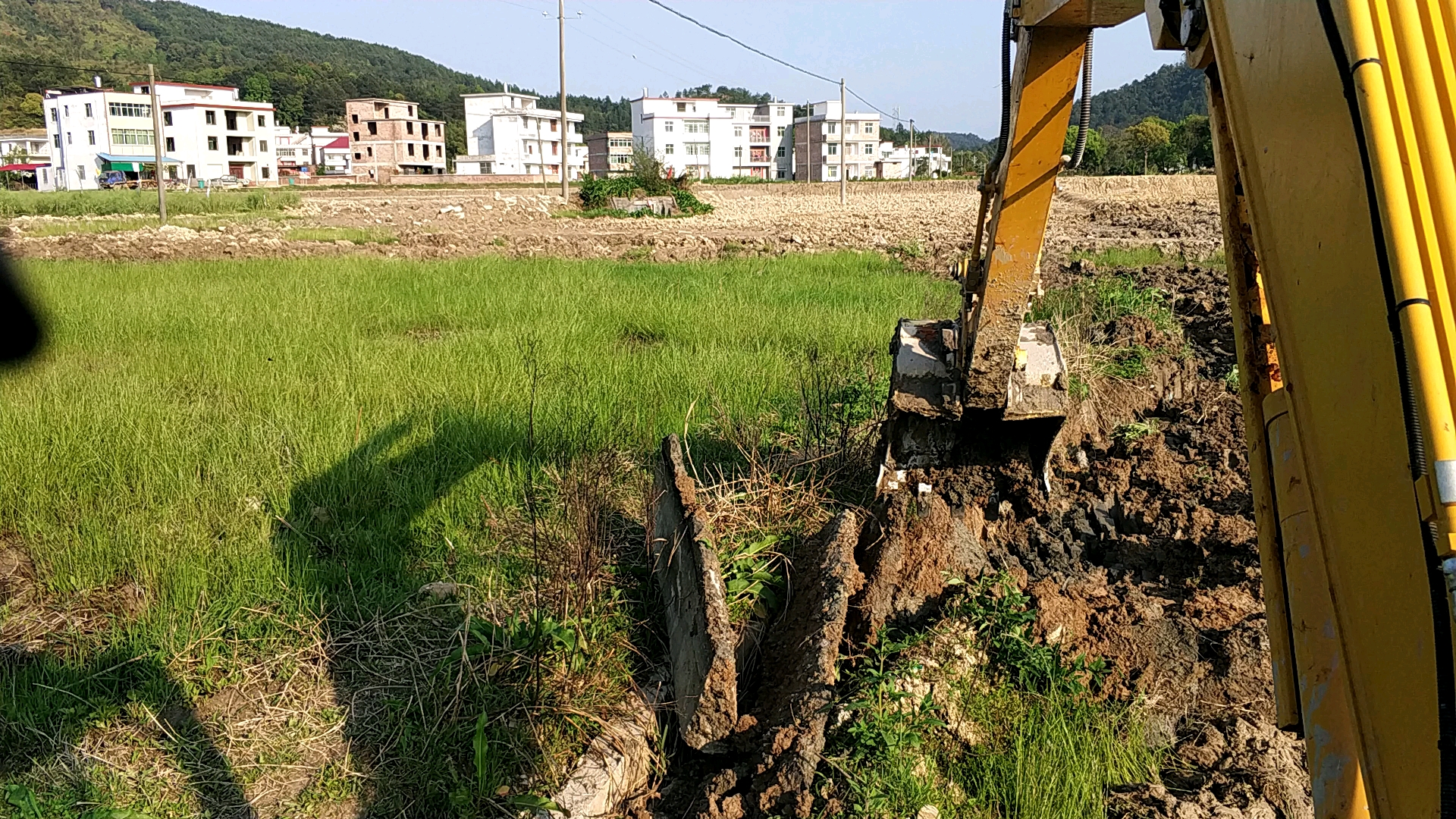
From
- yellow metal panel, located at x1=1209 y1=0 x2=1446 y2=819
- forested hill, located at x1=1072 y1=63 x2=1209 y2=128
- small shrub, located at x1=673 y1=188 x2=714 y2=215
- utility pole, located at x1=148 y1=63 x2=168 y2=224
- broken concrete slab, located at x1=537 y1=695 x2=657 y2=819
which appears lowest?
broken concrete slab, located at x1=537 y1=695 x2=657 y2=819

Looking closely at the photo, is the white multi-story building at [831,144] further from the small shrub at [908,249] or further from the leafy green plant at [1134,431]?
the leafy green plant at [1134,431]

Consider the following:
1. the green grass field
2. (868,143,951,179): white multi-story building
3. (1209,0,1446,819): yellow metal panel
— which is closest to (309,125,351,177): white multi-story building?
(868,143,951,179): white multi-story building

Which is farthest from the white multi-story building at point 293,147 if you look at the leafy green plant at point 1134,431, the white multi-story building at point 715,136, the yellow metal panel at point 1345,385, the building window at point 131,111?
the yellow metal panel at point 1345,385

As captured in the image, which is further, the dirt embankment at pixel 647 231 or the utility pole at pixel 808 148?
the utility pole at pixel 808 148

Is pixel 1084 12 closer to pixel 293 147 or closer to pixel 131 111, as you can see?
pixel 131 111

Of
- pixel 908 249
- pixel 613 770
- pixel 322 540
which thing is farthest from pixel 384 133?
pixel 613 770

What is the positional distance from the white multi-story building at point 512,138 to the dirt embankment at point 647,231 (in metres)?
48.8

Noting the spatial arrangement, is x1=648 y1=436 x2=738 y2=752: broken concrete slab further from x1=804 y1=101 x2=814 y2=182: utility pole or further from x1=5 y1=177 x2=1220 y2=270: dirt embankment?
x1=804 y1=101 x2=814 y2=182: utility pole

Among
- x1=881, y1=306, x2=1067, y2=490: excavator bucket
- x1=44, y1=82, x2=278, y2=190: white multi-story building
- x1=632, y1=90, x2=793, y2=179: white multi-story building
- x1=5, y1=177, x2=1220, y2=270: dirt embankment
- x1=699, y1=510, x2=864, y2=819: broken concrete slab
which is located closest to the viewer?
x1=699, y1=510, x2=864, y2=819: broken concrete slab

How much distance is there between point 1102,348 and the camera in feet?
22.8

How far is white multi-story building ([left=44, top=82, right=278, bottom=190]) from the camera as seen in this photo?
174 ft

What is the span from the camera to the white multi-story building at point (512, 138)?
282 feet

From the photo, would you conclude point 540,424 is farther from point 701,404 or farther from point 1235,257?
point 1235,257

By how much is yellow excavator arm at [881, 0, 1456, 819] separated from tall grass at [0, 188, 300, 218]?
29.1 m
